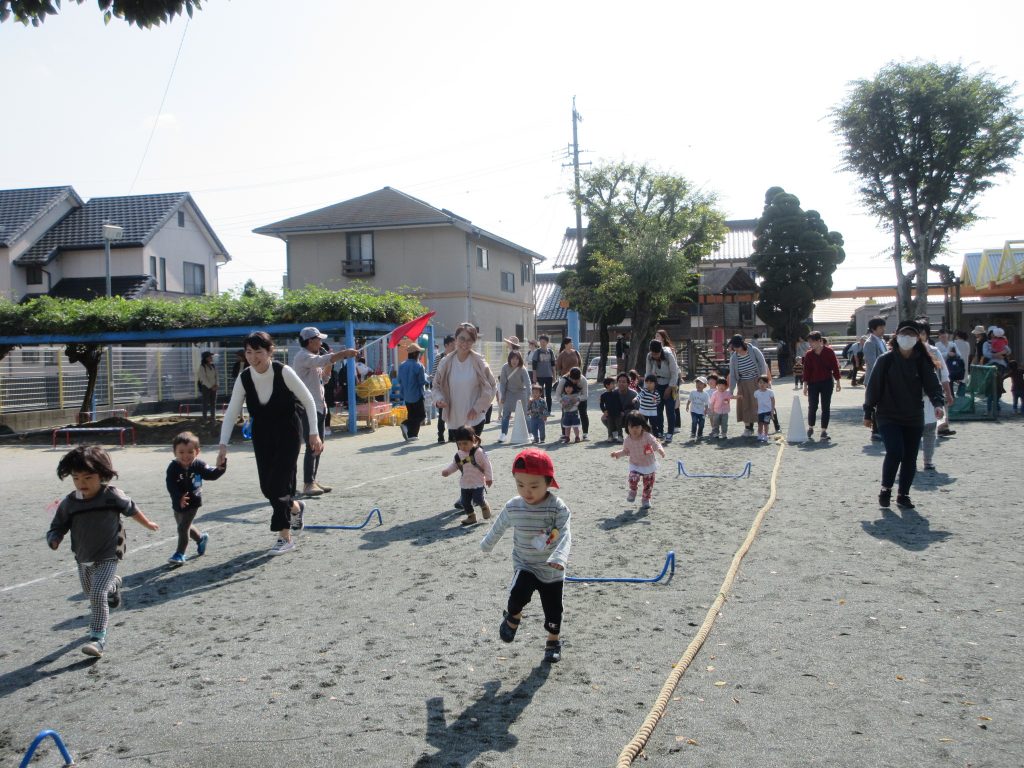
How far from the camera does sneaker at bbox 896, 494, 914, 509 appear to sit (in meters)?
8.32

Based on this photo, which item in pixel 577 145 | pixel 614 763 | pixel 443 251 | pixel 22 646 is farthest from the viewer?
pixel 577 145

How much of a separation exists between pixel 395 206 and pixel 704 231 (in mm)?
12865

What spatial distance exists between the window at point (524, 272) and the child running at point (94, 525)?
128ft

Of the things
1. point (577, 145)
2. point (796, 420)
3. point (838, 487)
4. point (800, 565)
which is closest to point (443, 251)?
point (577, 145)

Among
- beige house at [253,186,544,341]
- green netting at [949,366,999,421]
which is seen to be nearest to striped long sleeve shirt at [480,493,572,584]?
green netting at [949,366,999,421]

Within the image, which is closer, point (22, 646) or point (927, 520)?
point (22, 646)

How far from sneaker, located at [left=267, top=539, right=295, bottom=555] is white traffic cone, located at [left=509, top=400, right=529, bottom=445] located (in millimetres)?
8044

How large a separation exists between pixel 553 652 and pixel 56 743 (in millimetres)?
2256

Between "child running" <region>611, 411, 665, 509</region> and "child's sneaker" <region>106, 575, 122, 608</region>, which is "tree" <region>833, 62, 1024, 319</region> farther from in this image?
"child's sneaker" <region>106, 575, 122, 608</region>

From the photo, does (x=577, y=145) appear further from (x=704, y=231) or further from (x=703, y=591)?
(x=703, y=591)

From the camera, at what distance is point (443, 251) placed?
36125 millimetres

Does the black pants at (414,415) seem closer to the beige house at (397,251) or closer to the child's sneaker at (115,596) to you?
the child's sneaker at (115,596)

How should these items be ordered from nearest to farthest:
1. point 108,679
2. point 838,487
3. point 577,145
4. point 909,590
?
point 108,679
point 909,590
point 838,487
point 577,145

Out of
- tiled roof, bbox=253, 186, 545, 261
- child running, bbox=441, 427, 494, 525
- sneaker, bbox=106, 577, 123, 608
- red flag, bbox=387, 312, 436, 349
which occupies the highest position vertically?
tiled roof, bbox=253, 186, 545, 261
